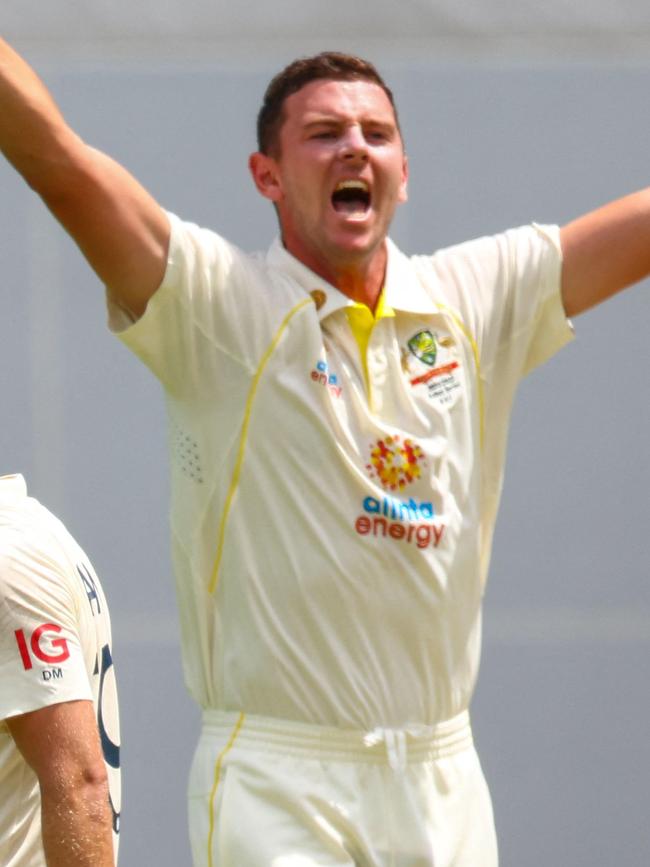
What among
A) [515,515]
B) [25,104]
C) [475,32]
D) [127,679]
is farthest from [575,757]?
[25,104]

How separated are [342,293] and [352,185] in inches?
7.1

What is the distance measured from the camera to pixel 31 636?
3070 millimetres

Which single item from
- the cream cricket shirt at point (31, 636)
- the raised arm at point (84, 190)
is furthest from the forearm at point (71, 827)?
the raised arm at point (84, 190)

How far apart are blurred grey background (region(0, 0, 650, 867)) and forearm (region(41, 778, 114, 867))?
87.7 inches

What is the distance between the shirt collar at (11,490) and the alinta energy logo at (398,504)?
0.54m

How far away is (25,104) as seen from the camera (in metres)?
3.12

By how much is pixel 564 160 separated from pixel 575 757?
152cm

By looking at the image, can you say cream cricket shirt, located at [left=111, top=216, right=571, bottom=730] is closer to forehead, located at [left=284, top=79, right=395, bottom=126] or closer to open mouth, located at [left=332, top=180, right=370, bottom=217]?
open mouth, located at [left=332, top=180, right=370, bottom=217]

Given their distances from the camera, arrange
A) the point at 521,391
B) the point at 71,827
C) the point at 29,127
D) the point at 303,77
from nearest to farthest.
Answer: the point at 71,827 → the point at 29,127 → the point at 303,77 → the point at 521,391

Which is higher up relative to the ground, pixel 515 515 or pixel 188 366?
pixel 188 366

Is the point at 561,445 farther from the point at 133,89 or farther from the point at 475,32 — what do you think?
the point at 133,89

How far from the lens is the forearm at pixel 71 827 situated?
2.99m

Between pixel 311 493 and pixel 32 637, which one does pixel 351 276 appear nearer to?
pixel 311 493

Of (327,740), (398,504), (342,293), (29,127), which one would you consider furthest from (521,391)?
(29,127)
